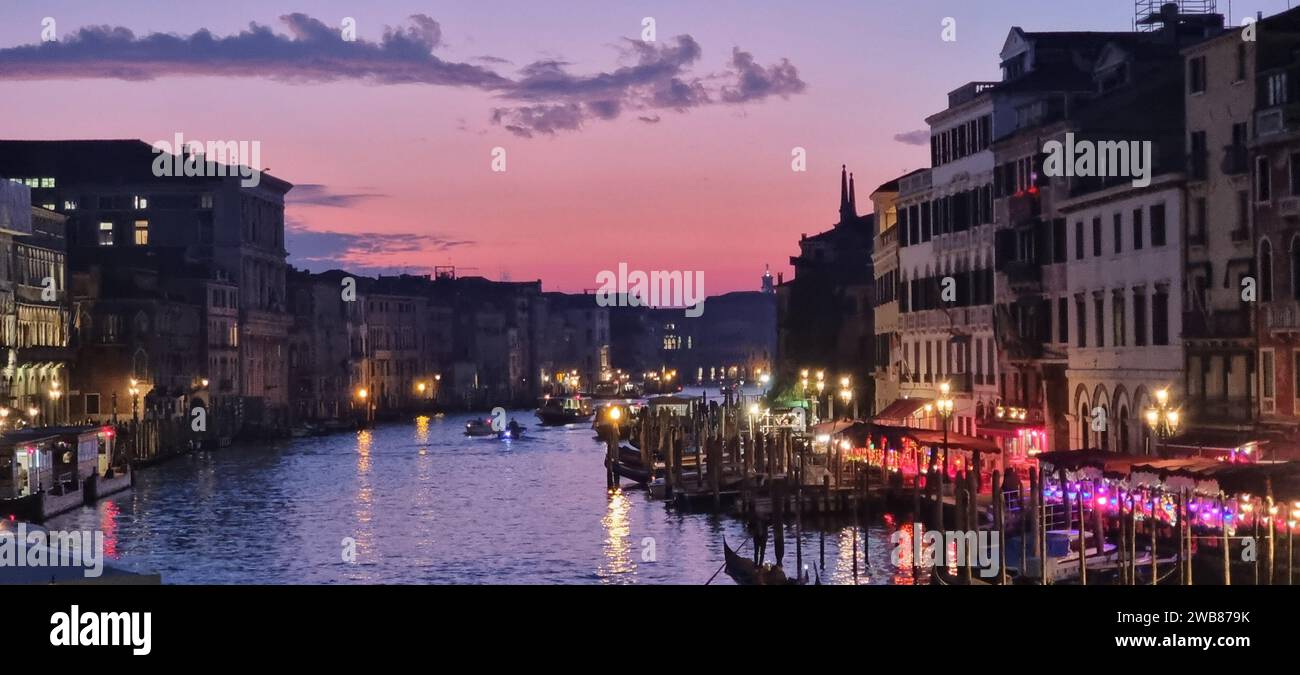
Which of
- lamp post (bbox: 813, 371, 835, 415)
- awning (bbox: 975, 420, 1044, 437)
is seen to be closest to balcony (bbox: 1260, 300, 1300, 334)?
awning (bbox: 975, 420, 1044, 437)

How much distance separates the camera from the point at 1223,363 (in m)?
33.3

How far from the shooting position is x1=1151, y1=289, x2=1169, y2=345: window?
35938mm

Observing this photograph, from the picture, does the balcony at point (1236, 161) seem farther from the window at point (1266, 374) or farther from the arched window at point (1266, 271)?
the window at point (1266, 374)

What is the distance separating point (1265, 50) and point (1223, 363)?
5.51m

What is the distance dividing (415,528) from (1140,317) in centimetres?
2044

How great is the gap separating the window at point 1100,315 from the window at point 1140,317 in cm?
185

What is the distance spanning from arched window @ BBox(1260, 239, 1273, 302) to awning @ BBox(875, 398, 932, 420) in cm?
2158

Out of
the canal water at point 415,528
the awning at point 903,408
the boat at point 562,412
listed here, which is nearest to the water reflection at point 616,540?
the canal water at point 415,528

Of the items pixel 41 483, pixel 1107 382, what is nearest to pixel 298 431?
pixel 41 483

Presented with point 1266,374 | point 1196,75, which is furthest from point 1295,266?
point 1196,75

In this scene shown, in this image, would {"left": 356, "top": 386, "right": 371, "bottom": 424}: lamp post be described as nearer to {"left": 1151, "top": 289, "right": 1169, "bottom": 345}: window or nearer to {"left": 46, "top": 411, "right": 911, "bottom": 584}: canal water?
{"left": 46, "top": 411, "right": 911, "bottom": 584}: canal water

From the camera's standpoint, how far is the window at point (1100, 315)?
39.4m
